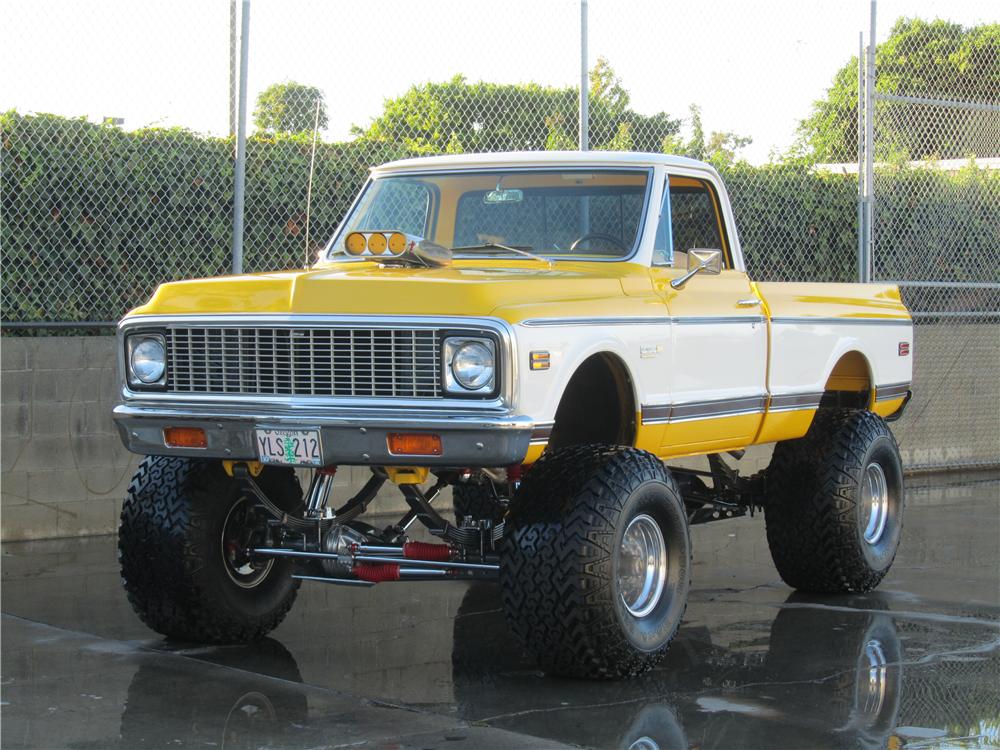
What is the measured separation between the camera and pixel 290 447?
6.04 metres

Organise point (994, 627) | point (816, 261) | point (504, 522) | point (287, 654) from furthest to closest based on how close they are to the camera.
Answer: point (816, 261) → point (994, 627) → point (287, 654) → point (504, 522)

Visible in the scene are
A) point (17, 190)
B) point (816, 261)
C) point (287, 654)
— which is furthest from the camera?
point (816, 261)

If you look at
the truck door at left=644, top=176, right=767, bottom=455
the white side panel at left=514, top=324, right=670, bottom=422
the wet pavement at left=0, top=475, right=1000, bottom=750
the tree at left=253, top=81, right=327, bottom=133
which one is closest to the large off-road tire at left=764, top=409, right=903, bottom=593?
the wet pavement at left=0, top=475, right=1000, bottom=750

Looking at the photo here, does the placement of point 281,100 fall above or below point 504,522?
above

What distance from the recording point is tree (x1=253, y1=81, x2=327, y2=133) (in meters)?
11.0

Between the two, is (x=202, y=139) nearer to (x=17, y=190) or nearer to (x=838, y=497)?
(x=17, y=190)

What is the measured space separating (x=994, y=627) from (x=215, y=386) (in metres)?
3.91

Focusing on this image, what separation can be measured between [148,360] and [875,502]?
4.37 metres

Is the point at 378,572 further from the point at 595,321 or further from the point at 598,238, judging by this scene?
the point at 598,238

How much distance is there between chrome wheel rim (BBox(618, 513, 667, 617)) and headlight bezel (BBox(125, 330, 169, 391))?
210 centimetres

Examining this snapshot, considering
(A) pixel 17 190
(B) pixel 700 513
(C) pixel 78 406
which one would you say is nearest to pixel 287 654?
(B) pixel 700 513

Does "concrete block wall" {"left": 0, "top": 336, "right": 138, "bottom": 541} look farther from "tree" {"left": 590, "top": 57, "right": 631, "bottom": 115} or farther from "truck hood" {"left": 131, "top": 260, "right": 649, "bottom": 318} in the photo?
"tree" {"left": 590, "top": 57, "right": 631, "bottom": 115}

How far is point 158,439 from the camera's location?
640 centimetres

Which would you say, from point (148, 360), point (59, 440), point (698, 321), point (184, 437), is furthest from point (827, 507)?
point (59, 440)
